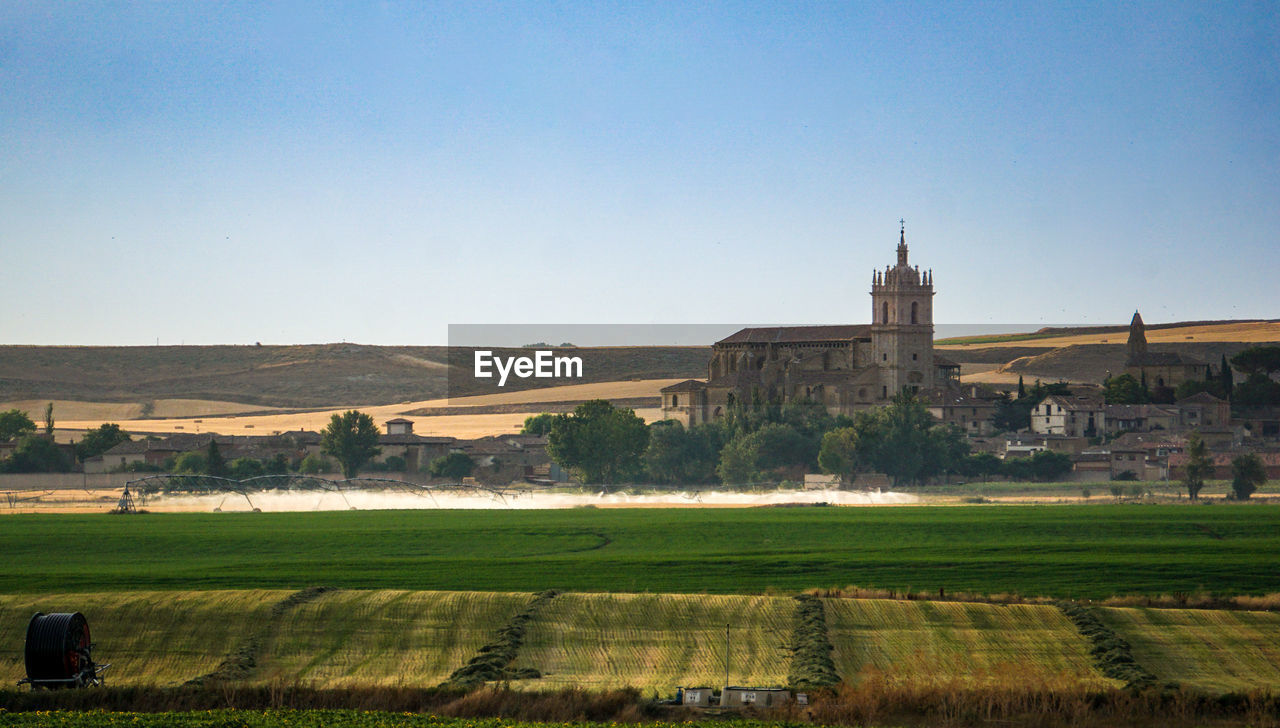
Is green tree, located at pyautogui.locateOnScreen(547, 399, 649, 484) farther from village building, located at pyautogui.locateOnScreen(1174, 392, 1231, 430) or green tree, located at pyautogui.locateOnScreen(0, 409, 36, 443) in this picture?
green tree, located at pyautogui.locateOnScreen(0, 409, 36, 443)

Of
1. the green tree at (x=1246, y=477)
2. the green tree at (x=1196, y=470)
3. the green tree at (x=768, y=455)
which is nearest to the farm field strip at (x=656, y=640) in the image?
the green tree at (x=1246, y=477)

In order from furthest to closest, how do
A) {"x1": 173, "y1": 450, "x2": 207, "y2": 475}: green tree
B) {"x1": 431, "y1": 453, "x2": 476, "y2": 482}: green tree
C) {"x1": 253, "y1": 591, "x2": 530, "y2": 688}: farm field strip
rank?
{"x1": 431, "y1": 453, "x2": 476, "y2": 482}: green tree
{"x1": 173, "y1": 450, "x2": 207, "y2": 475}: green tree
{"x1": 253, "y1": 591, "x2": 530, "y2": 688}: farm field strip

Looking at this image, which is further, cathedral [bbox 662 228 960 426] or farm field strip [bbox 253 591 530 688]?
cathedral [bbox 662 228 960 426]

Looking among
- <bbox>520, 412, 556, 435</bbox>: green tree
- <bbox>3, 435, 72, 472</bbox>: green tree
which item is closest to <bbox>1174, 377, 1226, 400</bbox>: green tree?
<bbox>520, 412, 556, 435</bbox>: green tree

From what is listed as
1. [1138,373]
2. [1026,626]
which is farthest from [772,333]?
[1026,626]

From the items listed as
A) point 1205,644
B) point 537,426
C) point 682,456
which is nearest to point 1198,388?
point 682,456

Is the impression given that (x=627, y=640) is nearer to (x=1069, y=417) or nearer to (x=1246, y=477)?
(x=1246, y=477)

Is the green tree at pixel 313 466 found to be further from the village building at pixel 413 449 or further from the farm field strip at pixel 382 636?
the farm field strip at pixel 382 636

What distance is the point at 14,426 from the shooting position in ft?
485

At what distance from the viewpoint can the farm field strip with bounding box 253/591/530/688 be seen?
3291 cm

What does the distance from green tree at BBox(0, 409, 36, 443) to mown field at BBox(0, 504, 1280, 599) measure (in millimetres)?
74348

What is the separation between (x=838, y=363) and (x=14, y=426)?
257ft

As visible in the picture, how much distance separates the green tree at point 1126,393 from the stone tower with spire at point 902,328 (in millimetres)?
17024

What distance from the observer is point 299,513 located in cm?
8350
